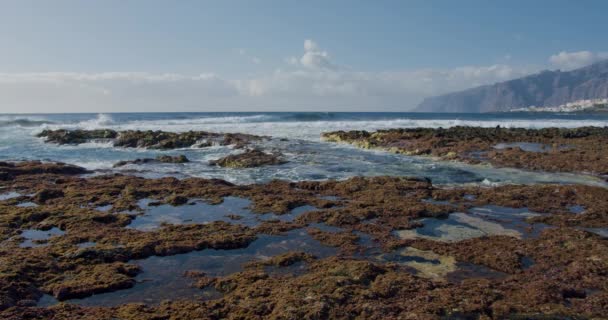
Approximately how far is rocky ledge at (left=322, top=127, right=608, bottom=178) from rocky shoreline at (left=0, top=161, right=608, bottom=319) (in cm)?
675

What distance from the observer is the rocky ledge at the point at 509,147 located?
20.3 m

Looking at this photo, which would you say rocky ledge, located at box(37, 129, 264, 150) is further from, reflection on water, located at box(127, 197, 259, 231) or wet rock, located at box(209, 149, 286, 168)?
reflection on water, located at box(127, 197, 259, 231)

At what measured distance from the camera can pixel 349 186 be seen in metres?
15.4

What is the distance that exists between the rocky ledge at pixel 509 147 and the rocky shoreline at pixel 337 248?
675 cm

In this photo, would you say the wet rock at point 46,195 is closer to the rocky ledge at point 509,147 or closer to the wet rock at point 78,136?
the rocky ledge at point 509,147

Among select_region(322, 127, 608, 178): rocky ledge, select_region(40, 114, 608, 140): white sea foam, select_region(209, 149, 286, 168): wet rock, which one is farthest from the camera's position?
select_region(40, 114, 608, 140): white sea foam

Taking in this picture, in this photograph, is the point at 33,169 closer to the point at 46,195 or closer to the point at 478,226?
the point at 46,195

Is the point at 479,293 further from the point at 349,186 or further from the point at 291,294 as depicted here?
the point at 349,186

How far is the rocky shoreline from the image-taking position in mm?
6070

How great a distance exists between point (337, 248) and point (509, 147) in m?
21.4

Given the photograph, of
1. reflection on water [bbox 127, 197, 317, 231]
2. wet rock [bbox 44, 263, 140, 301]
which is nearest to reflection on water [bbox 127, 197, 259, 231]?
reflection on water [bbox 127, 197, 317, 231]

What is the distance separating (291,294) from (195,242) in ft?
12.6

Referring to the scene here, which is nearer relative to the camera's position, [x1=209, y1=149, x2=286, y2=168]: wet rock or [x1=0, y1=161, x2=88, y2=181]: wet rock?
[x1=0, y1=161, x2=88, y2=181]: wet rock

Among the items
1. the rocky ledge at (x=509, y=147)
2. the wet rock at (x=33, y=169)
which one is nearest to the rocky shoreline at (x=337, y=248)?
the wet rock at (x=33, y=169)
